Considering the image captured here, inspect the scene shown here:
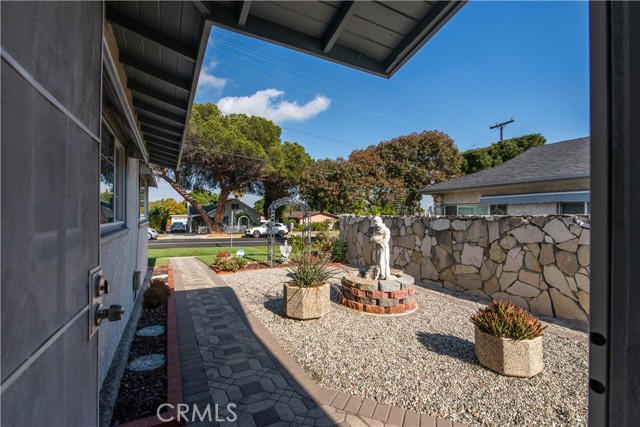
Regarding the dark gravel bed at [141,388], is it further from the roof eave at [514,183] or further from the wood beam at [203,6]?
the roof eave at [514,183]

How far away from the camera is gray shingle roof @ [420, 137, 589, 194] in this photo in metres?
8.71

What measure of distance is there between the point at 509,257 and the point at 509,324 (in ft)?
10.7

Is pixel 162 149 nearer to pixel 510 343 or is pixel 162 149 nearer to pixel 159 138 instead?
pixel 159 138

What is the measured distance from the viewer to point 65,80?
1.13 metres

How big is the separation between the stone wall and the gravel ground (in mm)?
1234

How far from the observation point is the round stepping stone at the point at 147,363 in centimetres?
342

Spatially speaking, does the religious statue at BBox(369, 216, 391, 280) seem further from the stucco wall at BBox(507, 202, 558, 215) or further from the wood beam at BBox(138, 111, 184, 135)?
the stucco wall at BBox(507, 202, 558, 215)

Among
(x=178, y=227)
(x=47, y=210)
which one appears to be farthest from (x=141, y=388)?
(x=178, y=227)

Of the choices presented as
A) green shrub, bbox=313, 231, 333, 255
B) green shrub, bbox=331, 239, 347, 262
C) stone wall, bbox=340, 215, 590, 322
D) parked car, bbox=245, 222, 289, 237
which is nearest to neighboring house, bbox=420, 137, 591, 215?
stone wall, bbox=340, 215, 590, 322

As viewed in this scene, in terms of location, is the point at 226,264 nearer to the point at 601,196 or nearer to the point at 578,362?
the point at 578,362

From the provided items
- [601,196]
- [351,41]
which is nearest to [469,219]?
[351,41]

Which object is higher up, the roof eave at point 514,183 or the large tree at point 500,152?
the large tree at point 500,152

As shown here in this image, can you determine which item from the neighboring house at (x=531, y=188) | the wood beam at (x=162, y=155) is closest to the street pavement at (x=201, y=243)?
the wood beam at (x=162, y=155)

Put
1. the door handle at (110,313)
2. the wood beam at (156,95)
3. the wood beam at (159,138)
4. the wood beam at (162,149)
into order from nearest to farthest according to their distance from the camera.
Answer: the door handle at (110,313) < the wood beam at (156,95) < the wood beam at (159,138) < the wood beam at (162,149)
